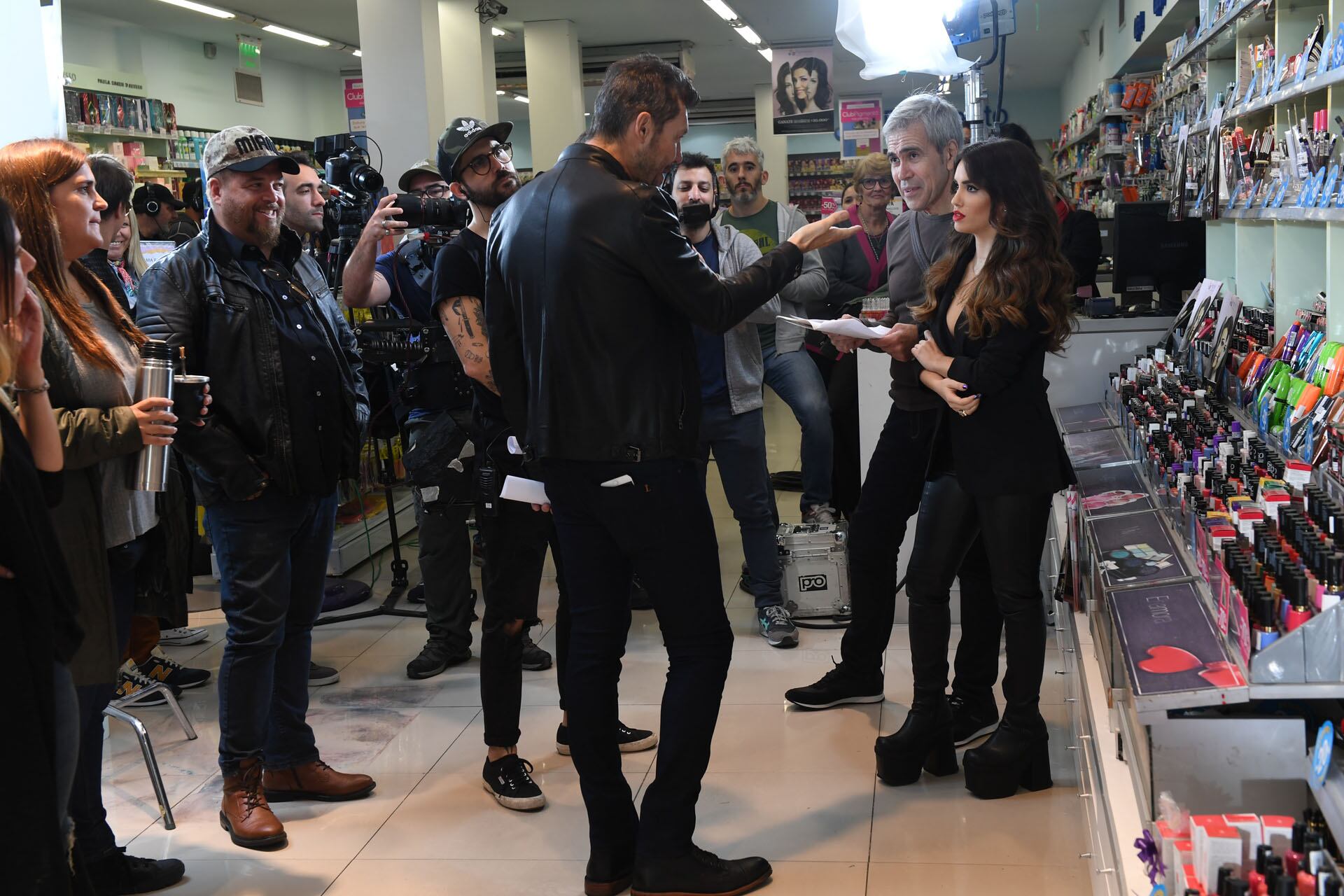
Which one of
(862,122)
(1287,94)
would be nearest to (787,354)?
(1287,94)

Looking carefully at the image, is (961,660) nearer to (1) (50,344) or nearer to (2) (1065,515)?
(2) (1065,515)

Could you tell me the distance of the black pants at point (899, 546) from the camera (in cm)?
314

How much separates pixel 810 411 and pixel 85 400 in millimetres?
2995

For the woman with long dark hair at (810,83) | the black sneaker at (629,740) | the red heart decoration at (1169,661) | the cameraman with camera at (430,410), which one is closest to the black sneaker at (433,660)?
the cameraman with camera at (430,410)

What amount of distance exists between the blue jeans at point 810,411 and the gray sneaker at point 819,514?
0.04 meters

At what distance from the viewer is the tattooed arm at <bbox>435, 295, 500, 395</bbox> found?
113 inches

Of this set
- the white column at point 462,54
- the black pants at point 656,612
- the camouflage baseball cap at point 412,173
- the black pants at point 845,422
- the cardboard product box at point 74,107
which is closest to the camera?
the black pants at point 656,612

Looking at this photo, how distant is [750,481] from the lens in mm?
4316

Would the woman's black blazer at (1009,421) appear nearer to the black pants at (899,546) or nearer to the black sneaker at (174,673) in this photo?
→ the black pants at (899,546)

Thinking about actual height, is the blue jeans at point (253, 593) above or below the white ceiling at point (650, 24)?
below

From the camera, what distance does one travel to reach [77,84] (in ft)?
30.5

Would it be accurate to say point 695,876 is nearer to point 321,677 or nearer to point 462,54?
point 321,677

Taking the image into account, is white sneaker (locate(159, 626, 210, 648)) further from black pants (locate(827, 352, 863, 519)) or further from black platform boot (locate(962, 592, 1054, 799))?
black platform boot (locate(962, 592, 1054, 799))

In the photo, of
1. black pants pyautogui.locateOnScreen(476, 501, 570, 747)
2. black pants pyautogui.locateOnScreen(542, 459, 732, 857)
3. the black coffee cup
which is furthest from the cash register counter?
the black coffee cup
